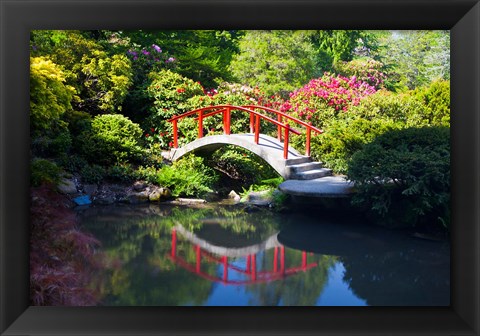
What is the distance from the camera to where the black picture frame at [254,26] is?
347 centimetres

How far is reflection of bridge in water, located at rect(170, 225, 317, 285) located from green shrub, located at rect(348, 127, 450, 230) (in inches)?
47.8

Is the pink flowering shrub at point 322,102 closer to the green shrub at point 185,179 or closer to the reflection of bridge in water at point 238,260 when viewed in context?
the green shrub at point 185,179

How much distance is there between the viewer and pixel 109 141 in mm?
8578

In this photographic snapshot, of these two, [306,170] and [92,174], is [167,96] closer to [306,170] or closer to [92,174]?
[92,174]

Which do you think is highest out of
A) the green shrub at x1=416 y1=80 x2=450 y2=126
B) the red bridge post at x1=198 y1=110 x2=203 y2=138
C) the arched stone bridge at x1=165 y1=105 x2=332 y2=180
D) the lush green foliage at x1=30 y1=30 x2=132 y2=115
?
the lush green foliage at x1=30 y1=30 x2=132 y2=115

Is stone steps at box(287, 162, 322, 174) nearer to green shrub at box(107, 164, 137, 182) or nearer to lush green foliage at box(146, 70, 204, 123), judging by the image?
green shrub at box(107, 164, 137, 182)

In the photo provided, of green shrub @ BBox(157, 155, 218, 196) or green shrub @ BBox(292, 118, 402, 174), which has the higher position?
green shrub @ BBox(292, 118, 402, 174)

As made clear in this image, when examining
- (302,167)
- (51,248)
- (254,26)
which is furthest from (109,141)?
(254,26)

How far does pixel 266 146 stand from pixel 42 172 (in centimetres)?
314

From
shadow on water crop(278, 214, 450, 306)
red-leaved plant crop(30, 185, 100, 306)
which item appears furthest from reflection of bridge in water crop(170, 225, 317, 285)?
red-leaved plant crop(30, 185, 100, 306)

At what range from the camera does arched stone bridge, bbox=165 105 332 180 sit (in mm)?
8102

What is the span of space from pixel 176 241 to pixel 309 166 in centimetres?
261

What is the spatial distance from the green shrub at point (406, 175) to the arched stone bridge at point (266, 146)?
133 centimetres
